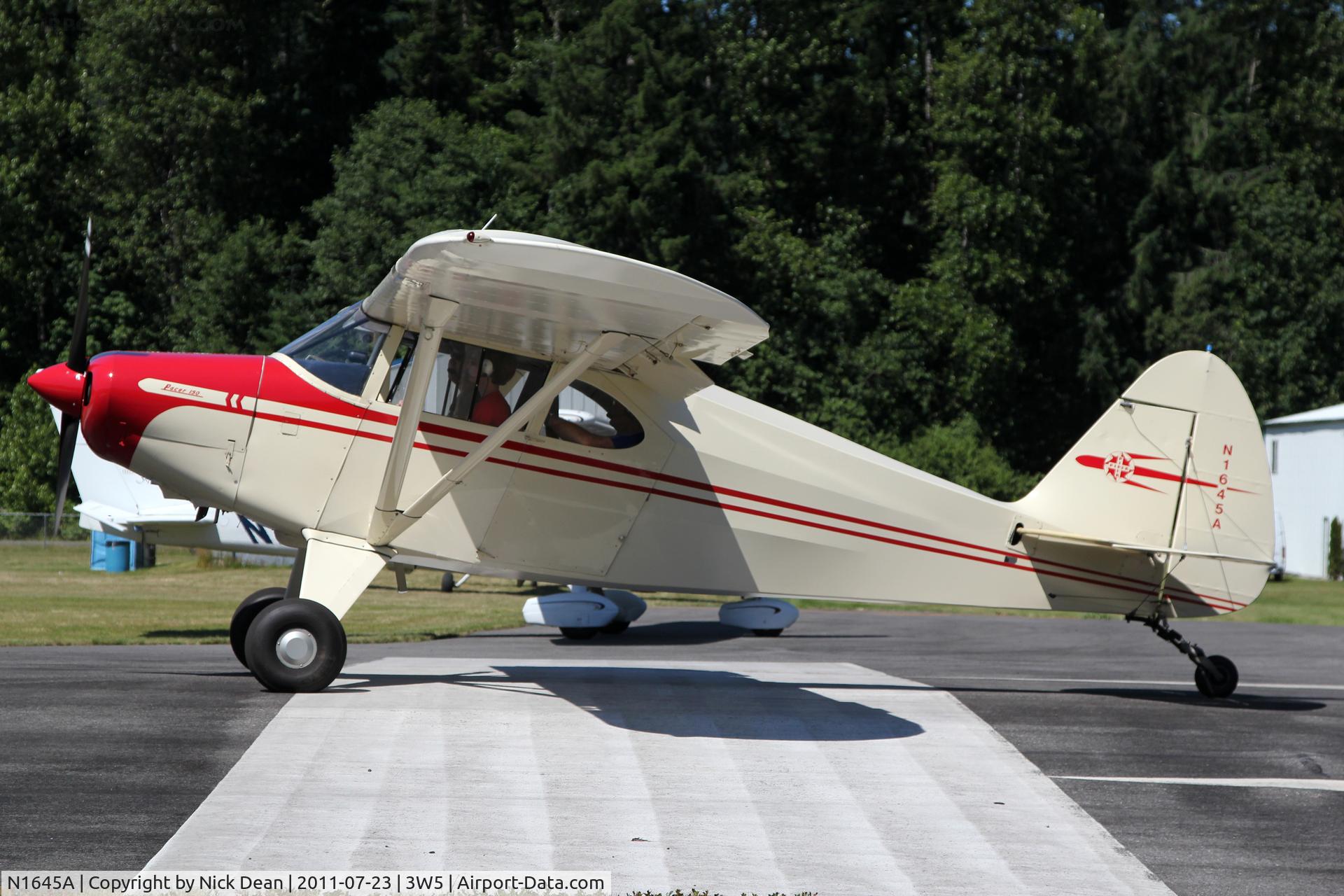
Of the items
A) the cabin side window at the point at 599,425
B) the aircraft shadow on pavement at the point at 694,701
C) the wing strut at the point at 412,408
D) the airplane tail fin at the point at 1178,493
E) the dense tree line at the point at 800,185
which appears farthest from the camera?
the dense tree line at the point at 800,185

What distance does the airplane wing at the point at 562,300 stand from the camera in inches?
296

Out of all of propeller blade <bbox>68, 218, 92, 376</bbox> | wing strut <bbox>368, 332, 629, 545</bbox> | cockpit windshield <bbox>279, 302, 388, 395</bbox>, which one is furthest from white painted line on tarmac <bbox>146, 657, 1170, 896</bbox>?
propeller blade <bbox>68, 218, 92, 376</bbox>

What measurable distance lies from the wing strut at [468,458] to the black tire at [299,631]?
69 cm

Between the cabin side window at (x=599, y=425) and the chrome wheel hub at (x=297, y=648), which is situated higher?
the cabin side window at (x=599, y=425)

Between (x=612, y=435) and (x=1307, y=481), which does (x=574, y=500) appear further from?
(x=1307, y=481)

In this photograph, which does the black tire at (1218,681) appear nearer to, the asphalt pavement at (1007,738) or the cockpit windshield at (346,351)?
the asphalt pavement at (1007,738)

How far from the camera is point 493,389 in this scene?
9.54 m

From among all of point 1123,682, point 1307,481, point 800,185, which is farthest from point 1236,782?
point 800,185

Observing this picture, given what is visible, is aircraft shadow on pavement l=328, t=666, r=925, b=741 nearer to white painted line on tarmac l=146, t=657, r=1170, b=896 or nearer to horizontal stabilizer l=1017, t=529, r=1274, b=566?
white painted line on tarmac l=146, t=657, r=1170, b=896

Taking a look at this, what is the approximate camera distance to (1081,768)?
797 cm

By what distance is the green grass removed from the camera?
52.1 feet

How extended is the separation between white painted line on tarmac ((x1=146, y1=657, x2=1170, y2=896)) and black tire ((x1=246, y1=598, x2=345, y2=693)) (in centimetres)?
15

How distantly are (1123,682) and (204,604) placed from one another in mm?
13922

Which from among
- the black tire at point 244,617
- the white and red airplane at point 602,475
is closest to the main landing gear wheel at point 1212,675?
the white and red airplane at point 602,475
